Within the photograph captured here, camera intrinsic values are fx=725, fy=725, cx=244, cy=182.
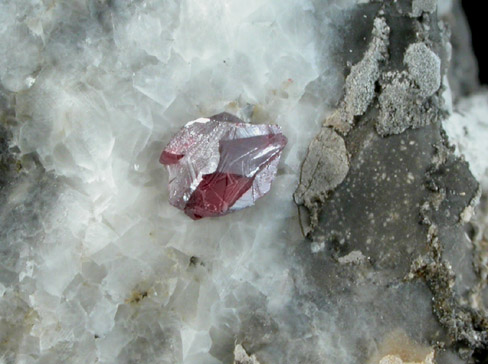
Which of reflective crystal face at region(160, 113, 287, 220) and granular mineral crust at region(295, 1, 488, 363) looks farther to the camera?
granular mineral crust at region(295, 1, 488, 363)

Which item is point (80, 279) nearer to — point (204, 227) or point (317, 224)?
point (204, 227)

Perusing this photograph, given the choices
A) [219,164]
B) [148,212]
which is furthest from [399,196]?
[148,212]

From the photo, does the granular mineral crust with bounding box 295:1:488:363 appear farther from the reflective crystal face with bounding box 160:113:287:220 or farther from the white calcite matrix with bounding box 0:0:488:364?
the reflective crystal face with bounding box 160:113:287:220

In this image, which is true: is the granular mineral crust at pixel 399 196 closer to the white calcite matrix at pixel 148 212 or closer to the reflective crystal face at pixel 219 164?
the white calcite matrix at pixel 148 212

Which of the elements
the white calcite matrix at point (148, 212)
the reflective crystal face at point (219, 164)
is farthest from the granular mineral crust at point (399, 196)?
the reflective crystal face at point (219, 164)

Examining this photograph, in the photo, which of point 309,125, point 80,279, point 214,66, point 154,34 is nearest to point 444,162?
point 309,125

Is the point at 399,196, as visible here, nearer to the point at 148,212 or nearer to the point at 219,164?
the point at 219,164

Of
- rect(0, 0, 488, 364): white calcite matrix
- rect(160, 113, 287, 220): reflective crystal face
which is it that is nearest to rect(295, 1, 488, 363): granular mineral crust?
rect(0, 0, 488, 364): white calcite matrix
